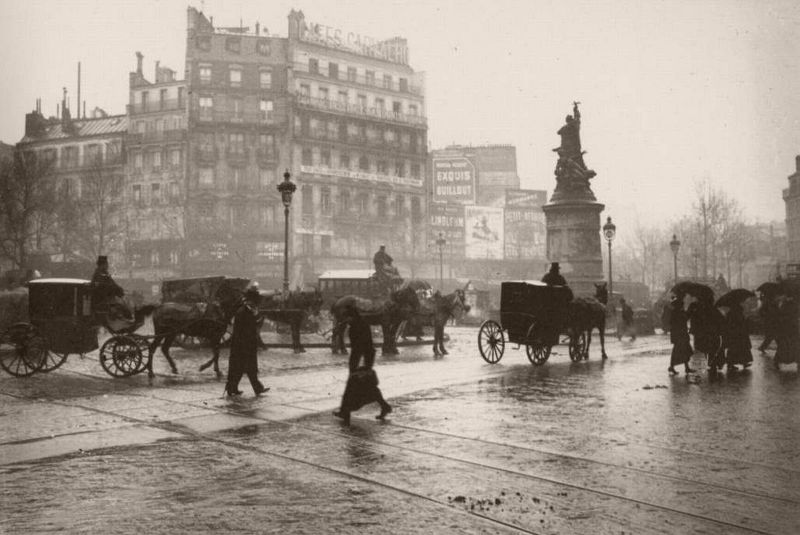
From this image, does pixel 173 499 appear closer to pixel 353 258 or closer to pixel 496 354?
pixel 496 354

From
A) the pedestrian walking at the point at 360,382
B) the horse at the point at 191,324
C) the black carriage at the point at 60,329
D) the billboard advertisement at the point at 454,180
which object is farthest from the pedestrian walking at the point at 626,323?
the billboard advertisement at the point at 454,180

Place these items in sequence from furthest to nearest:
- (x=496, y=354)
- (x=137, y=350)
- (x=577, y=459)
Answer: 1. (x=496, y=354)
2. (x=137, y=350)
3. (x=577, y=459)

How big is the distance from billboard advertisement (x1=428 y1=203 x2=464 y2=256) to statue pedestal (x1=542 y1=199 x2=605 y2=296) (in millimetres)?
53089

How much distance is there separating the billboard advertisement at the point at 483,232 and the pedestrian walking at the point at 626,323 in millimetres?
57957

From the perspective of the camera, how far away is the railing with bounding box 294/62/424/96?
70.7m

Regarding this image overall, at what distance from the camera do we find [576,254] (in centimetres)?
2991

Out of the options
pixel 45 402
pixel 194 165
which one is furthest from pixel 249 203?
pixel 45 402

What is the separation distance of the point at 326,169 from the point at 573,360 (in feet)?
184

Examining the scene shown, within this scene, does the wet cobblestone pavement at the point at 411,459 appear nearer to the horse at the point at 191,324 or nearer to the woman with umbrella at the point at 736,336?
the horse at the point at 191,324

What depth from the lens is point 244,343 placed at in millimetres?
12016

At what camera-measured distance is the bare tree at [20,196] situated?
34.2 metres

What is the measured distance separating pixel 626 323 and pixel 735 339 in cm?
1323

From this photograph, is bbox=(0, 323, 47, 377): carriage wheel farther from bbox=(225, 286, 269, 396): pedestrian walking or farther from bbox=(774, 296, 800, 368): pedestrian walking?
bbox=(774, 296, 800, 368): pedestrian walking

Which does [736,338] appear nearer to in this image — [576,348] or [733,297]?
[733,297]
